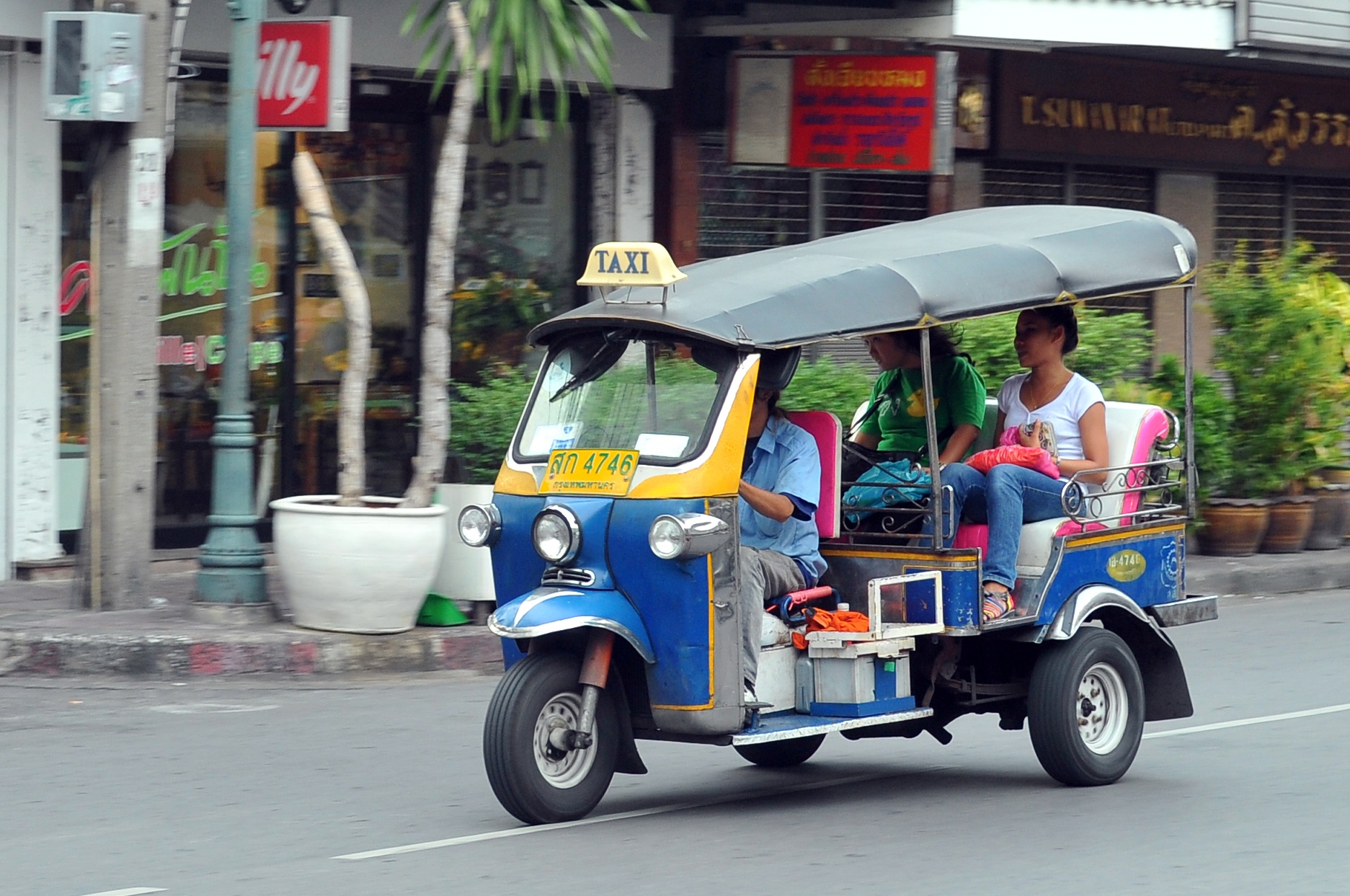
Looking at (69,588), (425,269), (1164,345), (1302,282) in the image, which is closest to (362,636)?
(69,588)

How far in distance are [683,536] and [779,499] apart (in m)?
0.67

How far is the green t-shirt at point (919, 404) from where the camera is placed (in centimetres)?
728

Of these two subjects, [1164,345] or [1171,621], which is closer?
[1171,621]

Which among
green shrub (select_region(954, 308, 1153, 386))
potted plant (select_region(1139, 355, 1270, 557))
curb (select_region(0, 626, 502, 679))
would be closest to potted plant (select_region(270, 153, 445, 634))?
curb (select_region(0, 626, 502, 679))

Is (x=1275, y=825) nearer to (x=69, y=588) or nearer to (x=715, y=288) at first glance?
(x=715, y=288)

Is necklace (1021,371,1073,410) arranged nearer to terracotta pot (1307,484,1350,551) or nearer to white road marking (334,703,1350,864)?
white road marking (334,703,1350,864)

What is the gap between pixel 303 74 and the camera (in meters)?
10.3

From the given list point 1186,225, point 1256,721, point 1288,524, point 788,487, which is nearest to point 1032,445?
point 788,487

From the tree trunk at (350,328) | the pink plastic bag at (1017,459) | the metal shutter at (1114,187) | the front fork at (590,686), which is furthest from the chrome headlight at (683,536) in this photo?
the metal shutter at (1114,187)

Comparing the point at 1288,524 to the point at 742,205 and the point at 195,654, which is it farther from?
the point at 195,654

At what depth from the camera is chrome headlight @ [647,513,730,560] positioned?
587cm

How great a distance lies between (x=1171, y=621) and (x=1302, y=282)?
7.56 metres

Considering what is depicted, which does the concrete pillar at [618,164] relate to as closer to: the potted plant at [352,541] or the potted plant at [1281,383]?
the potted plant at [1281,383]

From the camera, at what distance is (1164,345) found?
18.4m
